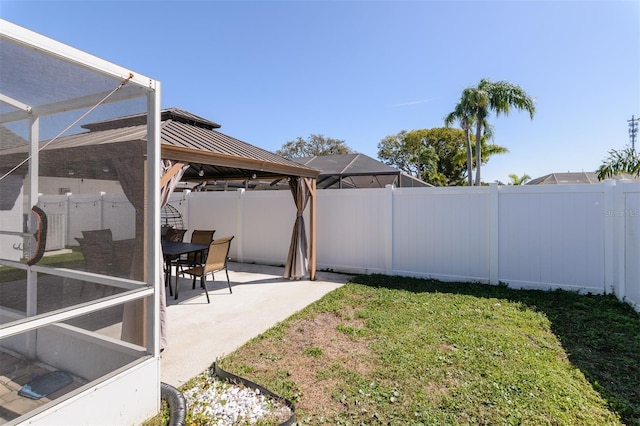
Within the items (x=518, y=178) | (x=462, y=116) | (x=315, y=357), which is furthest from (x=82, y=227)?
(x=518, y=178)

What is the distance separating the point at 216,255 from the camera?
4867mm

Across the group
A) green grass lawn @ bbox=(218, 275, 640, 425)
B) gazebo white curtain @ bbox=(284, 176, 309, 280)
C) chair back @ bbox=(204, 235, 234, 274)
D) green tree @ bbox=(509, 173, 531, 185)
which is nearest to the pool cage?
green grass lawn @ bbox=(218, 275, 640, 425)

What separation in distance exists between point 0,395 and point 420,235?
18.3ft

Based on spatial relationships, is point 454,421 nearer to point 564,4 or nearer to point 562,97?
point 564,4

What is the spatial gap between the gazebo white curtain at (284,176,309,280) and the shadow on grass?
1.10 m

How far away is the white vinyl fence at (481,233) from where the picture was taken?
463 cm

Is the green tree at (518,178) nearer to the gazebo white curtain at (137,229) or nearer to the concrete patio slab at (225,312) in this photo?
the concrete patio slab at (225,312)

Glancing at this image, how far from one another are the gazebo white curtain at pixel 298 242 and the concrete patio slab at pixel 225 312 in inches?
7.7

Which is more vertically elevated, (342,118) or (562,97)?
(342,118)

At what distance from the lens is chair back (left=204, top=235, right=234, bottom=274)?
472cm

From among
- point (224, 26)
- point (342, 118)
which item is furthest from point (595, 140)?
point (224, 26)

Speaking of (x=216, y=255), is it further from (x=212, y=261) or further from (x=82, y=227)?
(x=82, y=227)

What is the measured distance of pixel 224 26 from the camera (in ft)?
22.0

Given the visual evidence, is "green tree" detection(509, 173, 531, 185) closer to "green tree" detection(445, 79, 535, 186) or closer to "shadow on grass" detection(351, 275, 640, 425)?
"green tree" detection(445, 79, 535, 186)
